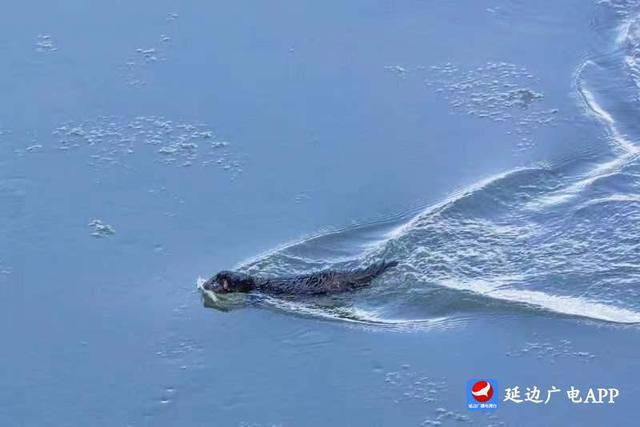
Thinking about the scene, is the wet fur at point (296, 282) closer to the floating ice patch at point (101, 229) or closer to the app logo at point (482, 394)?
the floating ice patch at point (101, 229)

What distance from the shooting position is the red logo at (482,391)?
10273mm

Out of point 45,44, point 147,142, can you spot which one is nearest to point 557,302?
point 147,142

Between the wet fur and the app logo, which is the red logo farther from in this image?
the wet fur

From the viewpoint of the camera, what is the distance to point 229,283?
11.2 meters

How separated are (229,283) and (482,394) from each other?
8.09ft

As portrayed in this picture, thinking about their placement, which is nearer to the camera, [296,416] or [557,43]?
[296,416]

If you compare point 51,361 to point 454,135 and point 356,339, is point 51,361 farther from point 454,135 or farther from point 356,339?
point 454,135

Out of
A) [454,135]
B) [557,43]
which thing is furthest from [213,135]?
[557,43]

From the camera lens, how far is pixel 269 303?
37.3 feet

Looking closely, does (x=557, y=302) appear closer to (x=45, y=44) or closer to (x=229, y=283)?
(x=229, y=283)

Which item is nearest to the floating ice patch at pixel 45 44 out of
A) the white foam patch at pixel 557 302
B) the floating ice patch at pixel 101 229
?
the floating ice patch at pixel 101 229

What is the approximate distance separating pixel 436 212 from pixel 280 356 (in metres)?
2.48

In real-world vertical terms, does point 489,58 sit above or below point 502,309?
above

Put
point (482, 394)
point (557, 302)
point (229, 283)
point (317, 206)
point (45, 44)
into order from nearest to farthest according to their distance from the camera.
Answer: point (482, 394) → point (229, 283) → point (557, 302) → point (317, 206) → point (45, 44)
